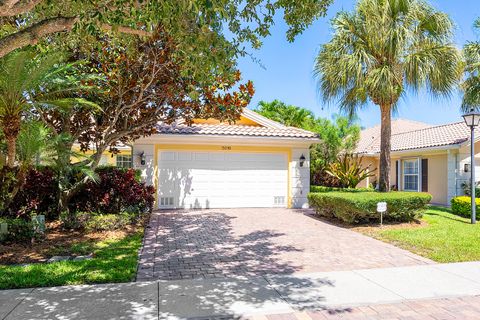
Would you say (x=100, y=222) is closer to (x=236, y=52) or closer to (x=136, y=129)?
(x=136, y=129)

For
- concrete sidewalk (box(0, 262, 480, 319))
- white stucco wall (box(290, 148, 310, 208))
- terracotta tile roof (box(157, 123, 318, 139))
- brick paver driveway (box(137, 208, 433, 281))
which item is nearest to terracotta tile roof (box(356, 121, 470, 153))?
white stucco wall (box(290, 148, 310, 208))

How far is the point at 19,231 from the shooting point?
26.1 feet

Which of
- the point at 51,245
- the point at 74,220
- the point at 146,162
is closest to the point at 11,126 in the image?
the point at 51,245

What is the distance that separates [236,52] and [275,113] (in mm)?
18971

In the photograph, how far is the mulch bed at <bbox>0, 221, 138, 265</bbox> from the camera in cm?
686

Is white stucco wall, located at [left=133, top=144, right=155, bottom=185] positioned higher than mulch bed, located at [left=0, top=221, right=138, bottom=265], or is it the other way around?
white stucco wall, located at [left=133, top=144, right=155, bottom=185]

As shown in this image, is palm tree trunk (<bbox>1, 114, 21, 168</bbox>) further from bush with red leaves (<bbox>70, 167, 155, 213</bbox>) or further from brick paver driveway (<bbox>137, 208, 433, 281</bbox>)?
brick paver driveway (<bbox>137, 208, 433, 281</bbox>)

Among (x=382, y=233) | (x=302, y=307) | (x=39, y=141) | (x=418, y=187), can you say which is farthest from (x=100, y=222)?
(x=418, y=187)

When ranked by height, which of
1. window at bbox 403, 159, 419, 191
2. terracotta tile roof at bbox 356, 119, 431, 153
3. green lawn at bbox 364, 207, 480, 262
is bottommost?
green lawn at bbox 364, 207, 480, 262

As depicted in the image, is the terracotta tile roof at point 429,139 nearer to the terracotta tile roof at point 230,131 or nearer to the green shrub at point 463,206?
the green shrub at point 463,206

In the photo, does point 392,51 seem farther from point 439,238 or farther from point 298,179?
point 298,179

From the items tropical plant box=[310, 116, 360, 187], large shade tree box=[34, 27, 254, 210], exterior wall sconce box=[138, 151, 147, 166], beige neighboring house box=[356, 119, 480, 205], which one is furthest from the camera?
tropical plant box=[310, 116, 360, 187]

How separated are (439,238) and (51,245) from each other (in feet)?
31.1

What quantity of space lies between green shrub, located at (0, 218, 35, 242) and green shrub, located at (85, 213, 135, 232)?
4.91 feet
